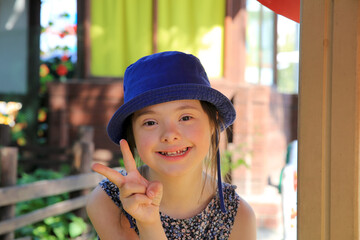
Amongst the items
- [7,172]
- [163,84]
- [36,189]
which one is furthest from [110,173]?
[36,189]

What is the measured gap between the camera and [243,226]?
1982 mm

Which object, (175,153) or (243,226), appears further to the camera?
(243,226)

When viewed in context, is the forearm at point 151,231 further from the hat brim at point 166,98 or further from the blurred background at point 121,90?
the blurred background at point 121,90

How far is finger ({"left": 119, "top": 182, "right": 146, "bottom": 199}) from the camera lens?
139 centimetres

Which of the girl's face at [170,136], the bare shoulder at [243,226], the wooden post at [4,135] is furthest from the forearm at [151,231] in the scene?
the wooden post at [4,135]

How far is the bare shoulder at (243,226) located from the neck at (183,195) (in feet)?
0.46

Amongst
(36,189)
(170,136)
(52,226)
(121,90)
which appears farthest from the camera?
(121,90)

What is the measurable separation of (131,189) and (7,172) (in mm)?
2296

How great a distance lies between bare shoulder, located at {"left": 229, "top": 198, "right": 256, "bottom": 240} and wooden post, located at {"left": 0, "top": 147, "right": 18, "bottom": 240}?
79.0 inches

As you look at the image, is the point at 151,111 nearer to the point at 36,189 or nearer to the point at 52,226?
the point at 36,189

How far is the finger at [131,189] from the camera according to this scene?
139 centimetres

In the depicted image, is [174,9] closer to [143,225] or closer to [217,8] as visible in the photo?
[217,8]

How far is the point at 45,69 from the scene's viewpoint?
253 inches

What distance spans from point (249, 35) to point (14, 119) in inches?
126
